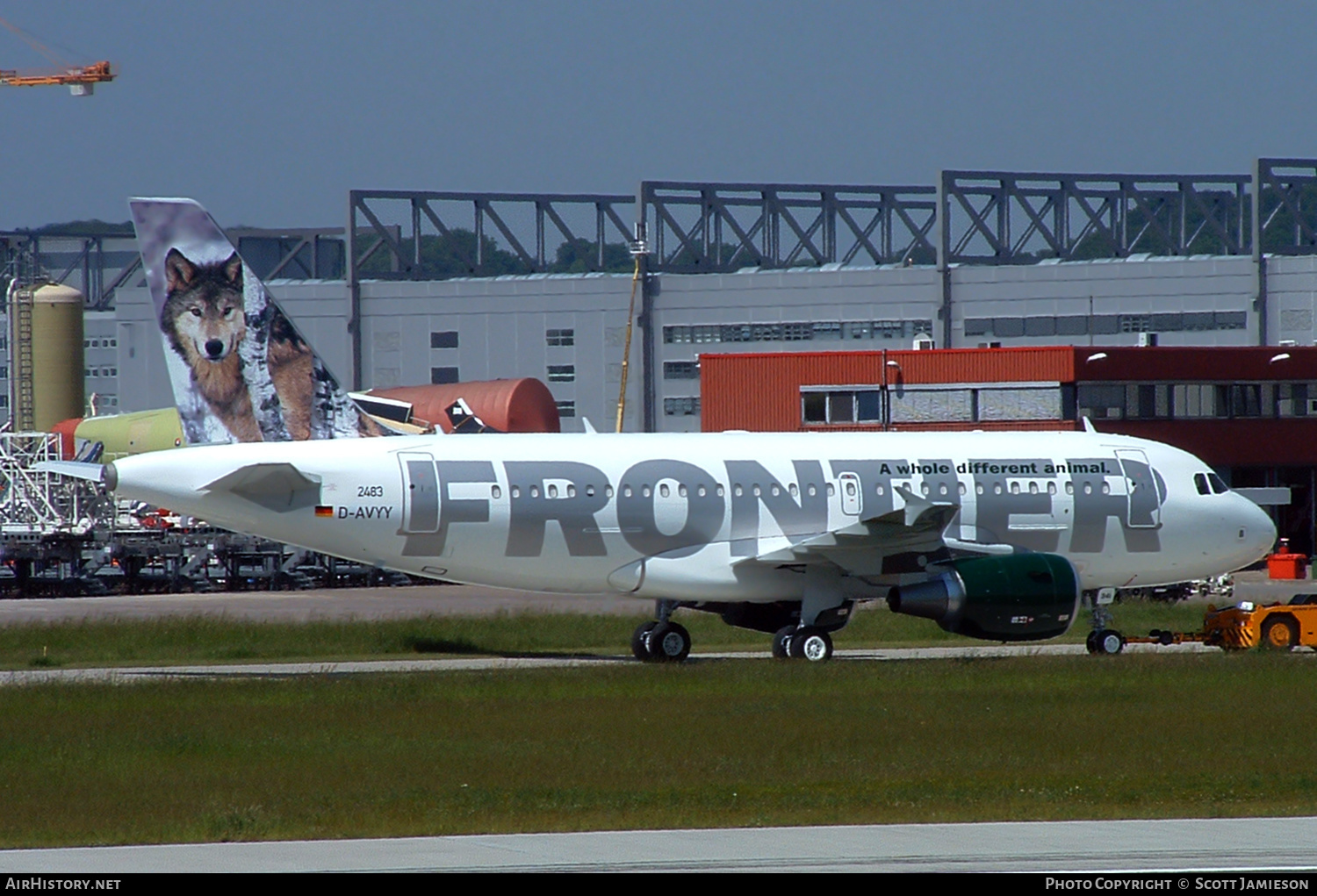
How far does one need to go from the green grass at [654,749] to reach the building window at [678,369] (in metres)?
67.1

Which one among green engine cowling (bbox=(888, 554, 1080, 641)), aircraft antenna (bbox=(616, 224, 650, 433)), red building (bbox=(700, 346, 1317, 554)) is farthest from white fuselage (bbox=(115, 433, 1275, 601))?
aircraft antenna (bbox=(616, 224, 650, 433))

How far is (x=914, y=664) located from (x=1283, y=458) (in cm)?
3983

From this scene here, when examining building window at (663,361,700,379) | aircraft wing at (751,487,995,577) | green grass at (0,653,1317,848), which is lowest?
green grass at (0,653,1317,848)

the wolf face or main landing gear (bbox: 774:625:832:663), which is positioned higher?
the wolf face

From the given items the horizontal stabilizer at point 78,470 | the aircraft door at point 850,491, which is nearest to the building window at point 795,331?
the aircraft door at point 850,491

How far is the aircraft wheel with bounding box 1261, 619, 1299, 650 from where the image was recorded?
3453 centimetres

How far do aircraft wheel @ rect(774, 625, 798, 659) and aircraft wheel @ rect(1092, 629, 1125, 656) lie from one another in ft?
19.3

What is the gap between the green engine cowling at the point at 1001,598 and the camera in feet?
102

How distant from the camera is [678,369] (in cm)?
9900

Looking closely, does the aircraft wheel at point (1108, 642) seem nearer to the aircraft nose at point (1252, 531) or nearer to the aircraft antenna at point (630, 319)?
the aircraft nose at point (1252, 531)

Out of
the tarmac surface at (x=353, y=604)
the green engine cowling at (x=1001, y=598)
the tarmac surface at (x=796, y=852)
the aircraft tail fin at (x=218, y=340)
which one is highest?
the aircraft tail fin at (x=218, y=340)

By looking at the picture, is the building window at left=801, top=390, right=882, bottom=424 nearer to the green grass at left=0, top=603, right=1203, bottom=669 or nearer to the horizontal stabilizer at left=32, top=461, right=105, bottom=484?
the green grass at left=0, top=603, right=1203, bottom=669

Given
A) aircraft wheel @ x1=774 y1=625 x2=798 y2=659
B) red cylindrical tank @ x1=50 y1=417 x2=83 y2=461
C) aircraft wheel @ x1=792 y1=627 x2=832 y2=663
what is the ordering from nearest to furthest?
aircraft wheel @ x1=792 y1=627 x2=832 y2=663
aircraft wheel @ x1=774 y1=625 x2=798 y2=659
red cylindrical tank @ x1=50 y1=417 x2=83 y2=461

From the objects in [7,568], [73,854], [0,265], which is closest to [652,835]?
[73,854]
